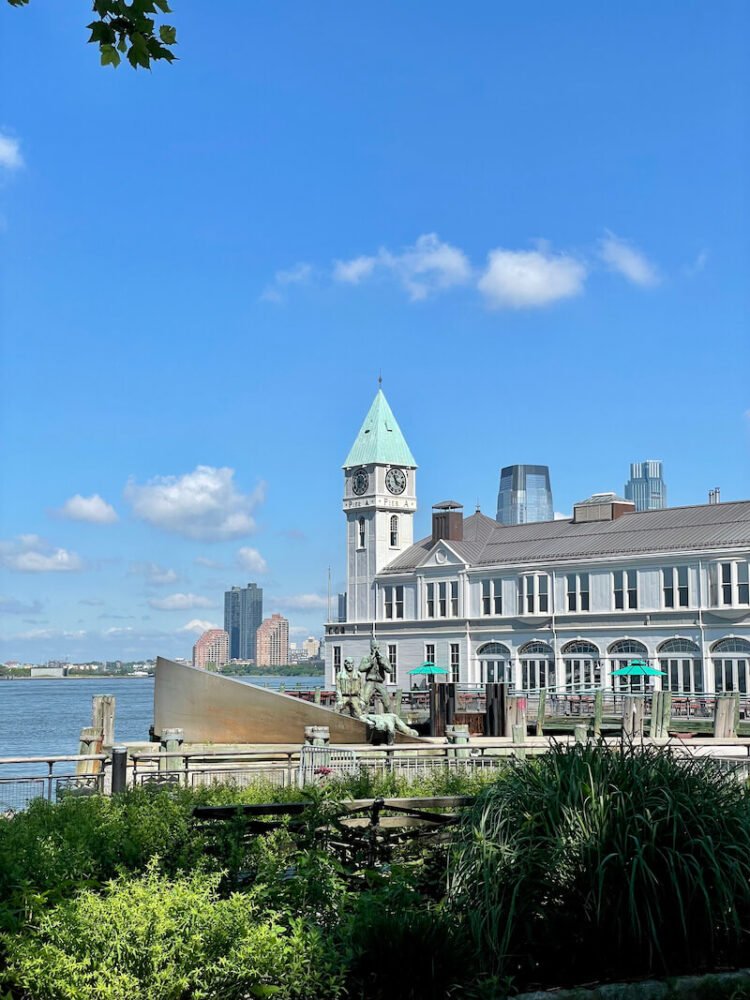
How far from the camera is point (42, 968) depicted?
5.56 metres

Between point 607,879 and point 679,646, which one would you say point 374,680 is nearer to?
point 607,879

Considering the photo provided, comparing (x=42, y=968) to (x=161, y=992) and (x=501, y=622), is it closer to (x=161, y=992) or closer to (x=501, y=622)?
(x=161, y=992)

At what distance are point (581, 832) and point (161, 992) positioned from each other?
9.15 feet

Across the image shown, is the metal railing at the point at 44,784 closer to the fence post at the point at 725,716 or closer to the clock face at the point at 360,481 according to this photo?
the fence post at the point at 725,716

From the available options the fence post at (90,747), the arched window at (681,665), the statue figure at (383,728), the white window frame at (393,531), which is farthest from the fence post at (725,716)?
the white window frame at (393,531)

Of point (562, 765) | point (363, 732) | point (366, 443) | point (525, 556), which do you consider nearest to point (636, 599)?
point (525, 556)

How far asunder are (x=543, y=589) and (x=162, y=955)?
61.6m

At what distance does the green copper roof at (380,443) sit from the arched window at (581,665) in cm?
2288

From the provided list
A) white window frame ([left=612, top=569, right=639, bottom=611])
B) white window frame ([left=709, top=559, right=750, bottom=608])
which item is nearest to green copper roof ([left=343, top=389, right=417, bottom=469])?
white window frame ([left=612, top=569, right=639, bottom=611])

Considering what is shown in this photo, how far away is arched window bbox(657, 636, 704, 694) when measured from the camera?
58781mm

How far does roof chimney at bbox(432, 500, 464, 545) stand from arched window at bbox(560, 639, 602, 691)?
1267 centimetres

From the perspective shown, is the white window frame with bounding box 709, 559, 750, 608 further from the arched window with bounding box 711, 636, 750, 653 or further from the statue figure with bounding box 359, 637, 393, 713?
the statue figure with bounding box 359, 637, 393, 713

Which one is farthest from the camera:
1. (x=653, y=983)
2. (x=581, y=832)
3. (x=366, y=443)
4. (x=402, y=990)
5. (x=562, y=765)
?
(x=366, y=443)

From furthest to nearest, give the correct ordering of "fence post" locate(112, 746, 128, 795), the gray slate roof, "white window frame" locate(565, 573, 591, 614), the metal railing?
"white window frame" locate(565, 573, 591, 614) → the gray slate roof → the metal railing → "fence post" locate(112, 746, 128, 795)
